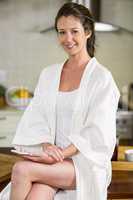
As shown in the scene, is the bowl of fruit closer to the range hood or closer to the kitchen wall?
the kitchen wall

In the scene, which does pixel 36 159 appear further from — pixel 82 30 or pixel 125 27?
pixel 125 27

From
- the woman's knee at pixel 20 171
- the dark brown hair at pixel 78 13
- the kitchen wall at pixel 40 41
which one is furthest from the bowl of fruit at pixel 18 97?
the woman's knee at pixel 20 171

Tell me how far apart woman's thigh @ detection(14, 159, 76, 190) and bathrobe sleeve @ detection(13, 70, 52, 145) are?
0.55 ft

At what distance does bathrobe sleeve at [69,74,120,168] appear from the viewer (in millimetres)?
1374

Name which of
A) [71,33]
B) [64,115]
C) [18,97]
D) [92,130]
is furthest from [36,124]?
[18,97]

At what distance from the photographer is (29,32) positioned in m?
3.45

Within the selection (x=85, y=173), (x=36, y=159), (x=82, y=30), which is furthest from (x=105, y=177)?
(x=82, y=30)

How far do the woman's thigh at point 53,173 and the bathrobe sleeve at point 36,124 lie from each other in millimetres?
167

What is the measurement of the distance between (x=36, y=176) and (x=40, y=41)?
2262 millimetres

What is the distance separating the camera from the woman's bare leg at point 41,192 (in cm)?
130

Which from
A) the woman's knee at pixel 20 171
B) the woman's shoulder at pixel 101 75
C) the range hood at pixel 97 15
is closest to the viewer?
the woman's knee at pixel 20 171

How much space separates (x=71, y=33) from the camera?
144 centimetres

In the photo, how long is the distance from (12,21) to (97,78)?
7.06ft

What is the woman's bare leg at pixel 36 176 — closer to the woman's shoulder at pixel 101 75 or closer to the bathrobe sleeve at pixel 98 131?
the bathrobe sleeve at pixel 98 131
